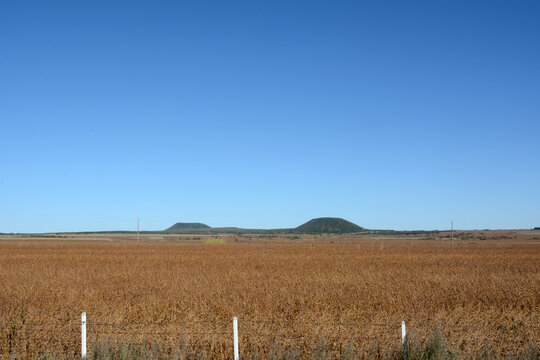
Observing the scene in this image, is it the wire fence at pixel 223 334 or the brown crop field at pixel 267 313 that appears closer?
the wire fence at pixel 223 334

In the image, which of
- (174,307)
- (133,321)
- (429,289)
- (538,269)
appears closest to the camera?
(133,321)

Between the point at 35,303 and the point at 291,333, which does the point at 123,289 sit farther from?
the point at 291,333

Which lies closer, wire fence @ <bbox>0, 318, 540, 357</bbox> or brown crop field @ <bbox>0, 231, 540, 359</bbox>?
wire fence @ <bbox>0, 318, 540, 357</bbox>

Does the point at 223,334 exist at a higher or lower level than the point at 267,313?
higher

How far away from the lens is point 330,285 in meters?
22.2

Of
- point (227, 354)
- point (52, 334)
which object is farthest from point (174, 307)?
point (227, 354)

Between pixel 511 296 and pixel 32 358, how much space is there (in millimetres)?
16281

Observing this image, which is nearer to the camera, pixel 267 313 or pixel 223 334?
pixel 223 334

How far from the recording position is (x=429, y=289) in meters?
20.9

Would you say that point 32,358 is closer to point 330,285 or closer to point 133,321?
point 133,321

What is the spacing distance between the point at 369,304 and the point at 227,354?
25.4 ft

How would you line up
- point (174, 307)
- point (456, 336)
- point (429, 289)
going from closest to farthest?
point (456, 336)
point (174, 307)
point (429, 289)

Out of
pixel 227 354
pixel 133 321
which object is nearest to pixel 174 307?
pixel 133 321

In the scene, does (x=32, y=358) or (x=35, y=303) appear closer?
(x=32, y=358)
